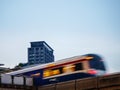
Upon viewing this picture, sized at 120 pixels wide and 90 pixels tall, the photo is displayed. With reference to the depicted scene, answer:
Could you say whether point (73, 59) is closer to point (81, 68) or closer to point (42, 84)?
point (81, 68)

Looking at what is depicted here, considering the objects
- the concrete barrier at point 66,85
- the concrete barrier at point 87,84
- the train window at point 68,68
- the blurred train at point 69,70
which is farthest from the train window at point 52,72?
the concrete barrier at point 87,84

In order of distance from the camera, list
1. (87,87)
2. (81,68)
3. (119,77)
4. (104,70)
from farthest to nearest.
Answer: (104,70)
(81,68)
(87,87)
(119,77)

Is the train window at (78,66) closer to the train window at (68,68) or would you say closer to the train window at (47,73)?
the train window at (68,68)

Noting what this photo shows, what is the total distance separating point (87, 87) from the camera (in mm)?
24156

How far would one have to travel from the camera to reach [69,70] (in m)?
27.1

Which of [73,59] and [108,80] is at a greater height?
[73,59]

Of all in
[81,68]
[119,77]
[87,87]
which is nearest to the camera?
[119,77]

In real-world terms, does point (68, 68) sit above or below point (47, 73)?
above

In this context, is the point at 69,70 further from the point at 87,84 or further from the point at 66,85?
the point at 87,84

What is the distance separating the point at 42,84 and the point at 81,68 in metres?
4.95

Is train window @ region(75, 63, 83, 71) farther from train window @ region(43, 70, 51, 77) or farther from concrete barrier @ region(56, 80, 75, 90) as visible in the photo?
train window @ region(43, 70, 51, 77)

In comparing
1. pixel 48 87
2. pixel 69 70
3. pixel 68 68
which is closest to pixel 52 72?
pixel 48 87

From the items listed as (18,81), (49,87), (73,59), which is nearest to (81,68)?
(73,59)

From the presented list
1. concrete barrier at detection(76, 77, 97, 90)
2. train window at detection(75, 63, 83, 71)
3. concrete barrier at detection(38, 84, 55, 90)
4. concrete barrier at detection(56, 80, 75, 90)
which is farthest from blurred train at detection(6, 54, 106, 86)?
concrete barrier at detection(76, 77, 97, 90)
